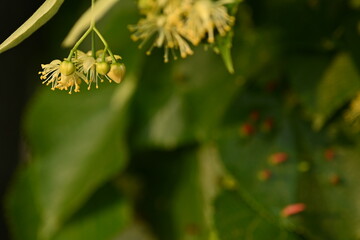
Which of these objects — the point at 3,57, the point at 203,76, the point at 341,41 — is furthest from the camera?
the point at 3,57

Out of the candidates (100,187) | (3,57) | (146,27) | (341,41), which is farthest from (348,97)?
(3,57)

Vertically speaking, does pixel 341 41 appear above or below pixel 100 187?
above

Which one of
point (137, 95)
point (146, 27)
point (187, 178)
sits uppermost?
point (146, 27)

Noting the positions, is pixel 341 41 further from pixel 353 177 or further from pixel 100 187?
pixel 100 187

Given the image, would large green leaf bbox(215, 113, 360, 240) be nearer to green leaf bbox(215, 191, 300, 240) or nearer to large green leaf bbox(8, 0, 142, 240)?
green leaf bbox(215, 191, 300, 240)

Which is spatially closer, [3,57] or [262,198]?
[262,198]

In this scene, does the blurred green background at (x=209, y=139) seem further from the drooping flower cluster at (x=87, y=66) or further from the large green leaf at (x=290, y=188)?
the drooping flower cluster at (x=87, y=66)

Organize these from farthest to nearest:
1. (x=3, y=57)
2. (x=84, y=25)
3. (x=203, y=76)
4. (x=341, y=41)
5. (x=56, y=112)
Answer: (x=3, y=57), (x=56, y=112), (x=203, y=76), (x=341, y=41), (x=84, y=25)

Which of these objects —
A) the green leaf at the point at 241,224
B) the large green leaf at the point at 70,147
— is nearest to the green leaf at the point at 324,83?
the green leaf at the point at 241,224
